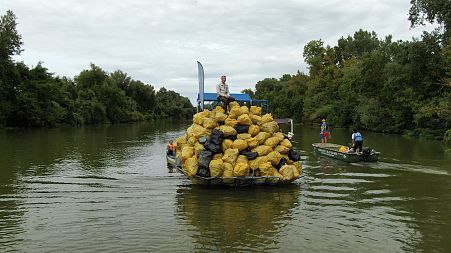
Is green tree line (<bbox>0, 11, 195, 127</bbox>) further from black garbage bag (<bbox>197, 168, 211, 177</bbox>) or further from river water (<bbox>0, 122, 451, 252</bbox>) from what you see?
black garbage bag (<bbox>197, 168, 211, 177</bbox>)

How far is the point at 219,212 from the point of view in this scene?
41.0 feet

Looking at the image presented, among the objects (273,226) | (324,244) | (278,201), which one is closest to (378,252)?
(324,244)

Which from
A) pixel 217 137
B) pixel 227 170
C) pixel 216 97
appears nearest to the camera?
pixel 227 170

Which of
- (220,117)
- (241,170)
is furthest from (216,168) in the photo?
(220,117)

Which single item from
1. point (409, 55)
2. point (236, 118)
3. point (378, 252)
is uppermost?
point (409, 55)

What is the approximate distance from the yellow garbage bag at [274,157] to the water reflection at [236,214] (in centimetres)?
96

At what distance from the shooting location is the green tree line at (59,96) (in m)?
60.2

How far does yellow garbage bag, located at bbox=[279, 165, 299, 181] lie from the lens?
1568 centimetres

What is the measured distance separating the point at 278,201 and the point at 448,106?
A: 25198mm

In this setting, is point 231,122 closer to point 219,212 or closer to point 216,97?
point 216,97

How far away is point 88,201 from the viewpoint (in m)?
13.8

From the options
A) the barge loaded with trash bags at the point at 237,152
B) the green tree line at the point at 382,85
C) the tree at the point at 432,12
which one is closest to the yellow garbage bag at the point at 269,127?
the barge loaded with trash bags at the point at 237,152

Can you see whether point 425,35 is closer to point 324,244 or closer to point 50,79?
point 324,244

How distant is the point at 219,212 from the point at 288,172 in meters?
4.10
